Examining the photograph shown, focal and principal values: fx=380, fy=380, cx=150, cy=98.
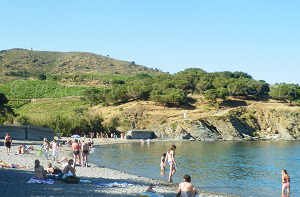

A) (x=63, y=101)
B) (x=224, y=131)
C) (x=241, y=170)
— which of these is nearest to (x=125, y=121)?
(x=224, y=131)

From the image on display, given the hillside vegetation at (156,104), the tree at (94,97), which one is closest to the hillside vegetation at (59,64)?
the hillside vegetation at (156,104)

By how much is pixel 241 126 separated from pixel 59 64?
108 m

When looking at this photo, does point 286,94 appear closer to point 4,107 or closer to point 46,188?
point 4,107

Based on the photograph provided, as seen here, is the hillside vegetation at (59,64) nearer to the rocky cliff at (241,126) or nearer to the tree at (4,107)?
the rocky cliff at (241,126)

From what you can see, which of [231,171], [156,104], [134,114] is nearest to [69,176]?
[231,171]

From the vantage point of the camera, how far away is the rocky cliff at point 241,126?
72875 mm

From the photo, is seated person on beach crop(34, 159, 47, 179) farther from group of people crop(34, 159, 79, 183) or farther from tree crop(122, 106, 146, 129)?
tree crop(122, 106, 146, 129)

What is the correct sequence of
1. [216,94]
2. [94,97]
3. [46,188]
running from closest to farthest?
[46,188] < [216,94] < [94,97]

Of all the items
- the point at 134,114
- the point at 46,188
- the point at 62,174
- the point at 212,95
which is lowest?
the point at 46,188

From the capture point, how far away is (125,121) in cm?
8044

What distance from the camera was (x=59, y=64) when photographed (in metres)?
166

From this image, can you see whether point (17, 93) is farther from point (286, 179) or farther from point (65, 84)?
point (286, 179)

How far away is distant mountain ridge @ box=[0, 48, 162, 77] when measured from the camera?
149 m

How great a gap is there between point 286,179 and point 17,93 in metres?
99.5
